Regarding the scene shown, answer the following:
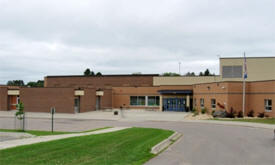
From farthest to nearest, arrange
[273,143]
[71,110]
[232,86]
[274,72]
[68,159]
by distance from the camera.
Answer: [274,72] → [71,110] → [232,86] → [273,143] → [68,159]

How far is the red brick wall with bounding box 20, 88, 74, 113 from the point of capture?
3994cm

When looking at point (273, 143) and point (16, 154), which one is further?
point (273, 143)

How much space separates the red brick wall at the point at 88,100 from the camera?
42.3 meters

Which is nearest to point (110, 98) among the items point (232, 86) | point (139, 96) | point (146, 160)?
point (139, 96)

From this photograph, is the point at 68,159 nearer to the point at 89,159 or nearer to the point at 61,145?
the point at 89,159

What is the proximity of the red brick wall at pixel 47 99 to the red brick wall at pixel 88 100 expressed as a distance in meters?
2.70

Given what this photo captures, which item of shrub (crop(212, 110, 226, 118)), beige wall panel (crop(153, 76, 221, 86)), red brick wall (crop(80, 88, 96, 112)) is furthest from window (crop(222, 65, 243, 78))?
red brick wall (crop(80, 88, 96, 112))

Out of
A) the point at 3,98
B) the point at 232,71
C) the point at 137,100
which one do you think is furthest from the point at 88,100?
the point at 232,71

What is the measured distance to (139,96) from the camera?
2090 inches

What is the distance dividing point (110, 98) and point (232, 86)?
25997 millimetres

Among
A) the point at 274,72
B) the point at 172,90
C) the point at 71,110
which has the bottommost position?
the point at 71,110

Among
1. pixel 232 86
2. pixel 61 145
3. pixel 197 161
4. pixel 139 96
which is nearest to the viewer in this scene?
pixel 197 161

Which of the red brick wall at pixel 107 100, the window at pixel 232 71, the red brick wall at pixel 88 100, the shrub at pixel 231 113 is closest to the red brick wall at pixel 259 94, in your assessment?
the shrub at pixel 231 113

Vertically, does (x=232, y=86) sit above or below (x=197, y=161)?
above
